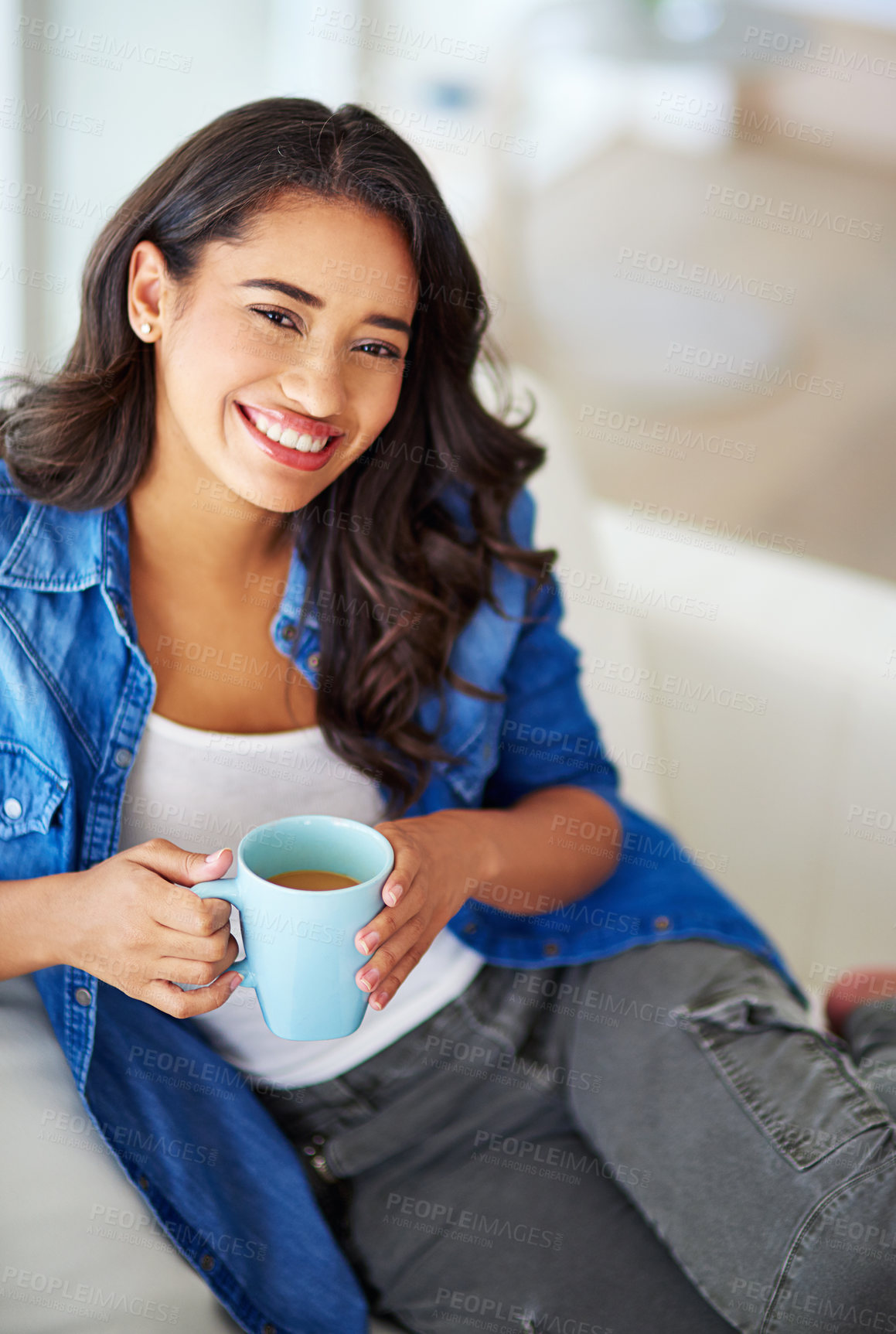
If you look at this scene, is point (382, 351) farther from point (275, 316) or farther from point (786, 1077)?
point (786, 1077)

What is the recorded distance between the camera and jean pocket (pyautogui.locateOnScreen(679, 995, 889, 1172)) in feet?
3.07

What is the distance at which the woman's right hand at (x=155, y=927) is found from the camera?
740 millimetres

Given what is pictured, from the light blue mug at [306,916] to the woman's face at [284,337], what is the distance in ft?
1.02

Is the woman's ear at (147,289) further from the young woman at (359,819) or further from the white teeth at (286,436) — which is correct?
the white teeth at (286,436)

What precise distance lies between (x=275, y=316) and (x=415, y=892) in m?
0.46

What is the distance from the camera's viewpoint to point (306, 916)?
0.71m

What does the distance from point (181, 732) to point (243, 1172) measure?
1.21ft

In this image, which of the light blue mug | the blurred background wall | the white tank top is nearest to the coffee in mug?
the light blue mug

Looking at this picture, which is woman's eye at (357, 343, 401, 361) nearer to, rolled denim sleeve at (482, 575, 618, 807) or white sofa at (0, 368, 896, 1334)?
rolled denim sleeve at (482, 575, 618, 807)

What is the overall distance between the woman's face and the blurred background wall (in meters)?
0.36

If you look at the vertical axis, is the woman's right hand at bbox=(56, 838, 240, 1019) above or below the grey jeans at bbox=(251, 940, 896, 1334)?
above

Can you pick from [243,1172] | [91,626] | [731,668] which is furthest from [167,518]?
[731,668]

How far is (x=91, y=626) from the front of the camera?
970 mm

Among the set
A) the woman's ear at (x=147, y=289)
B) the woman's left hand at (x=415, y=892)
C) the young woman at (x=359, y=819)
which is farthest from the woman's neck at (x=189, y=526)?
the woman's left hand at (x=415, y=892)
